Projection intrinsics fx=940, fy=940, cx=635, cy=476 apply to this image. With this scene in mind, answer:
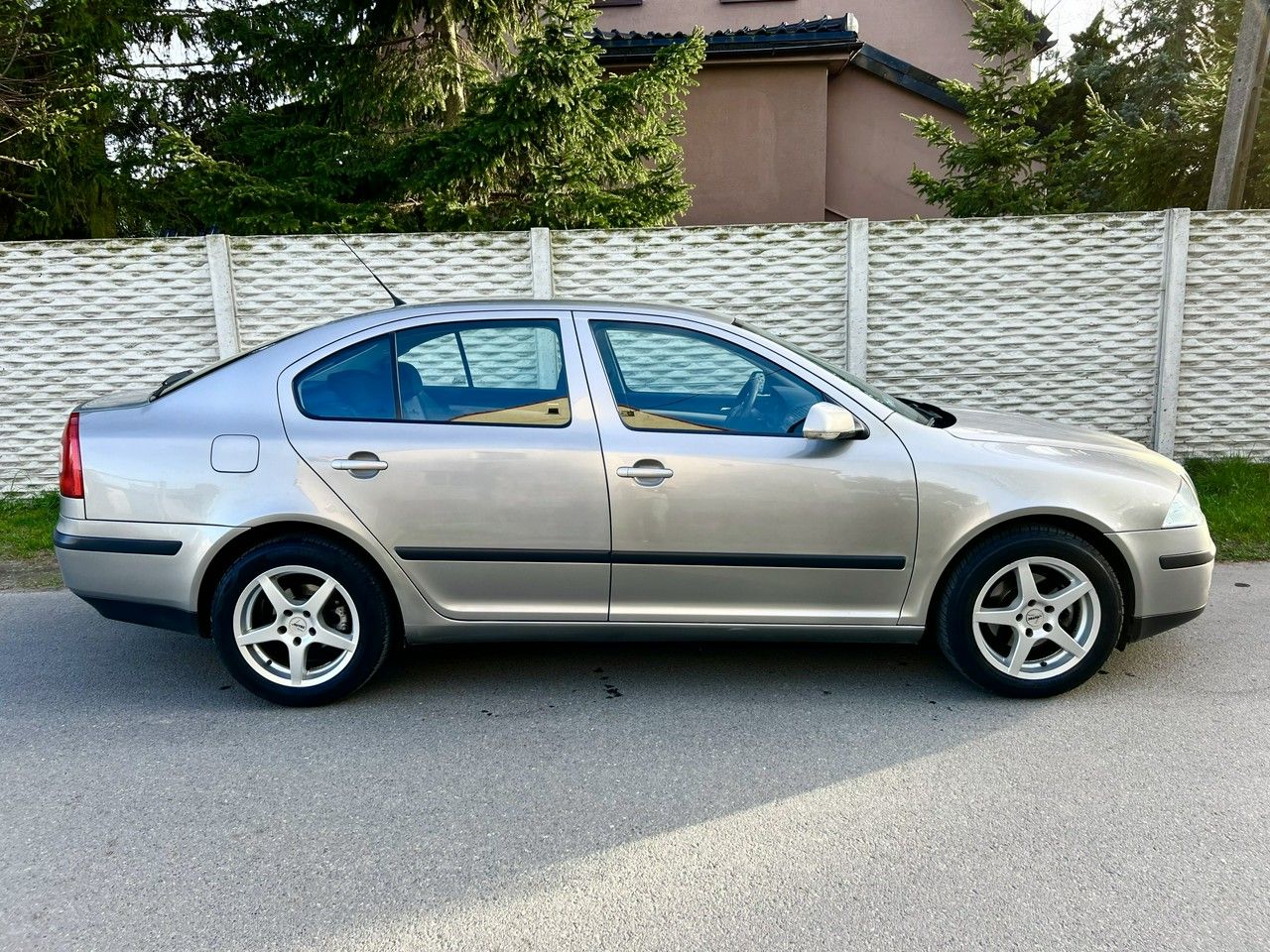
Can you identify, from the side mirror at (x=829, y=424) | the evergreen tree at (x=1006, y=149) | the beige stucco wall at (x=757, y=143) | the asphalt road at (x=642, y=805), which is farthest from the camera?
the beige stucco wall at (x=757, y=143)

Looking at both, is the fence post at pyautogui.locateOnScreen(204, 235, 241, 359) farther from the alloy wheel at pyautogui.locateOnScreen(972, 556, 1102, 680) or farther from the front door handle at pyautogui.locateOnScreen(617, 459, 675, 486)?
the alloy wheel at pyautogui.locateOnScreen(972, 556, 1102, 680)

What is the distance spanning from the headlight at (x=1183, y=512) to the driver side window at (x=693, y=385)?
1.43 meters

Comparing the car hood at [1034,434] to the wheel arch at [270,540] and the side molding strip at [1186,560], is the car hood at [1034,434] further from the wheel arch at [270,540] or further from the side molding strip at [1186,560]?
the wheel arch at [270,540]

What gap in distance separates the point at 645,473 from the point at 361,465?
42.8 inches

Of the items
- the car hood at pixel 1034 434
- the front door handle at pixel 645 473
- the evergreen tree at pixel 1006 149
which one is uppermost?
the evergreen tree at pixel 1006 149

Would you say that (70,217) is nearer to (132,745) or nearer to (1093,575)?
(132,745)

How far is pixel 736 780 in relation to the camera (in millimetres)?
3115

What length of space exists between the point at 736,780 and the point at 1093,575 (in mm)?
1631

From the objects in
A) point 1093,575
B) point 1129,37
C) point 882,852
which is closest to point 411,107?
point 1093,575

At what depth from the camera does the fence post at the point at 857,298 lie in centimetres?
678

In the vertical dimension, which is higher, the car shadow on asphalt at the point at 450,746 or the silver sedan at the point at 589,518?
the silver sedan at the point at 589,518

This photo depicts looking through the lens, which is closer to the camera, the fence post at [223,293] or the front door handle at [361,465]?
the front door handle at [361,465]

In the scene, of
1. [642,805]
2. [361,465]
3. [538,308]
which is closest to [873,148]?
[538,308]

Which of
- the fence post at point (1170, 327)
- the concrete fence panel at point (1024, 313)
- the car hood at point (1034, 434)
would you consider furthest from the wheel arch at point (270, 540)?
the fence post at point (1170, 327)
